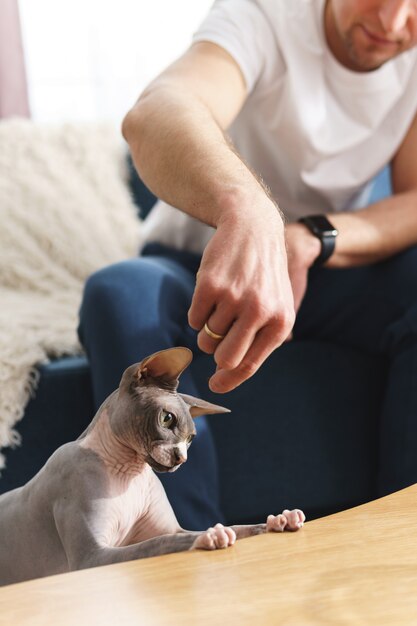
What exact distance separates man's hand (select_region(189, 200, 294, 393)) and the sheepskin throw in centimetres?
62

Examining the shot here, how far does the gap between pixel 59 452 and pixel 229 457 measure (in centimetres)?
50

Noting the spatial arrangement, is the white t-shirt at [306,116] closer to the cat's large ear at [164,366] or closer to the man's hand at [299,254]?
the man's hand at [299,254]

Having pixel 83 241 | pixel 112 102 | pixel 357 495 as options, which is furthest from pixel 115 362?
pixel 112 102

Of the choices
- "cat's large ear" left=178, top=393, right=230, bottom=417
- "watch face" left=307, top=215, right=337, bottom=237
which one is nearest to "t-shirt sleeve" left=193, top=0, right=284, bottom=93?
"watch face" left=307, top=215, right=337, bottom=237

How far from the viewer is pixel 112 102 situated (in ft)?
8.53

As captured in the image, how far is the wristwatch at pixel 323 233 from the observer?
4.07 feet

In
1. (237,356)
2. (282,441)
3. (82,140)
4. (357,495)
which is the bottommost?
(357,495)

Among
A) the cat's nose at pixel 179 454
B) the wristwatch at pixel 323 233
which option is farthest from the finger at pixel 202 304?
the wristwatch at pixel 323 233

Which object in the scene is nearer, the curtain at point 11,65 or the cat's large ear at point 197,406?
the cat's large ear at point 197,406

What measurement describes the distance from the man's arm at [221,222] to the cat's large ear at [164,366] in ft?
0.15

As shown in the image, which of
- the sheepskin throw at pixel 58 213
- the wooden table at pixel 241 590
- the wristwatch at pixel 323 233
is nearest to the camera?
the wooden table at pixel 241 590

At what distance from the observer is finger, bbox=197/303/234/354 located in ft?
1.88

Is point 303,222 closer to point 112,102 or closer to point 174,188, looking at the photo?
point 174,188

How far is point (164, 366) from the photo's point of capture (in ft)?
1.72
